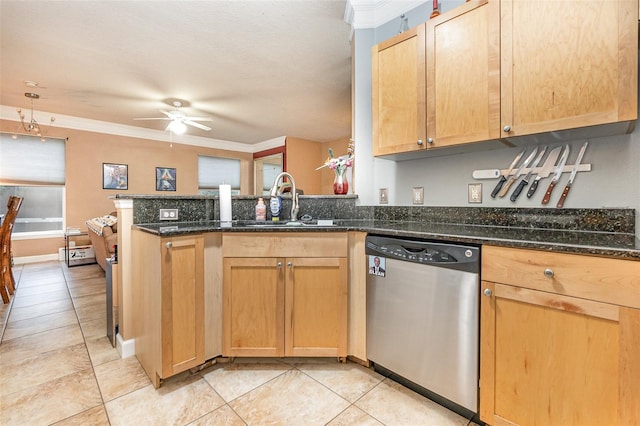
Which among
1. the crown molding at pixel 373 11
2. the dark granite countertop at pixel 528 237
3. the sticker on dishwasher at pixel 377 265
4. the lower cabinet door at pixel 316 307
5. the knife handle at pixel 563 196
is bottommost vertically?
the lower cabinet door at pixel 316 307

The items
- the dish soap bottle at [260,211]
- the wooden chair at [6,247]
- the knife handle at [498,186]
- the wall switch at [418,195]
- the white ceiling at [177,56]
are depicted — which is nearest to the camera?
the knife handle at [498,186]

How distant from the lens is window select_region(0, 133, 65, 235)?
465 centimetres

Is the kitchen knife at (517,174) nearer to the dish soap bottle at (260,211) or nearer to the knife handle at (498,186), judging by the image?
the knife handle at (498,186)

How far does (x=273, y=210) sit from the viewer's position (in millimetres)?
2154

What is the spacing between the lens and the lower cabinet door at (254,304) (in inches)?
65.7


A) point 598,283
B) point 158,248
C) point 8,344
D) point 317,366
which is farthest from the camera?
point 8,344

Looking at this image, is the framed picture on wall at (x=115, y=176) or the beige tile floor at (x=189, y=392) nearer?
the beige tile floor at (x=189, y=392)

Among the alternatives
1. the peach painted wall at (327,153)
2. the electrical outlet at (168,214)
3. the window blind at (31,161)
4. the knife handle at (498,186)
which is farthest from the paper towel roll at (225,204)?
the peach painted wall at (327,153)

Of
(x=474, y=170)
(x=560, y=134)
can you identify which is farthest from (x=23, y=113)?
(x=560, y=134)

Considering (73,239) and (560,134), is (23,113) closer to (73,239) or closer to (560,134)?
(73,239)

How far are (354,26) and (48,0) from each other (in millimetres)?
2390

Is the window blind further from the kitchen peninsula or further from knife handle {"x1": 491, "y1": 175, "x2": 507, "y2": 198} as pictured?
knife handle {"x1": 491, "y1": 175, "x2": 507, "y2": 198}

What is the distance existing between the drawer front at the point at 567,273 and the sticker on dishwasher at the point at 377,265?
1.61ft

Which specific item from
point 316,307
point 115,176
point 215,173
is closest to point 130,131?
point 115,176
